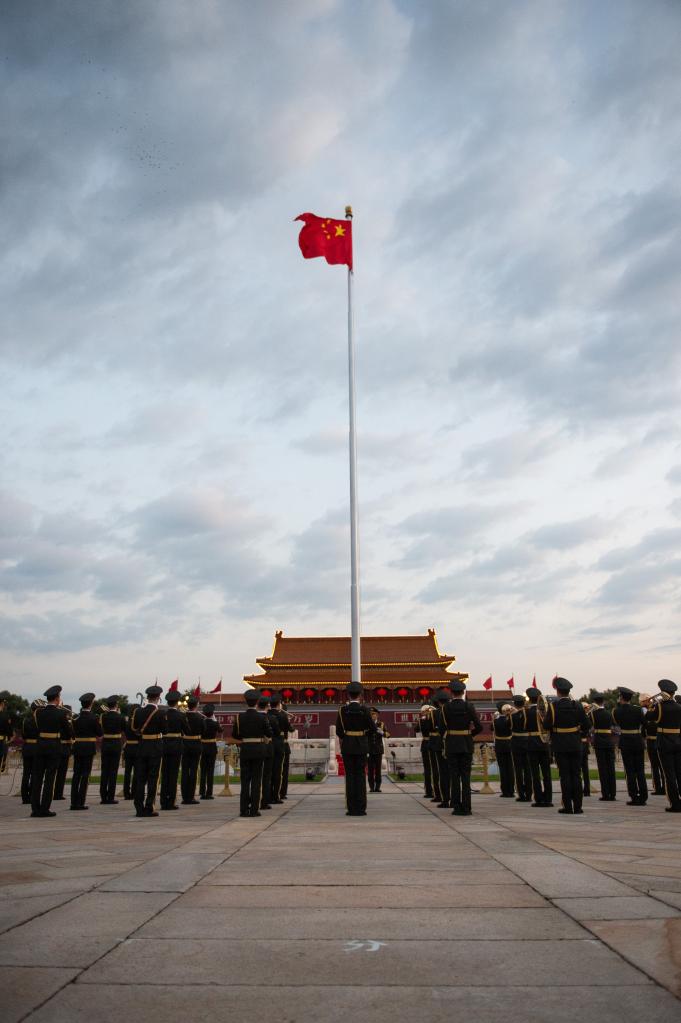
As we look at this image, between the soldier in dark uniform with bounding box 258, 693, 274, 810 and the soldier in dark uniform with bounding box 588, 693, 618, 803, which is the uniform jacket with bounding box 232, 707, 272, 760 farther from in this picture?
the soldier in dark uniform with bounding box 588, 693, 618, 803

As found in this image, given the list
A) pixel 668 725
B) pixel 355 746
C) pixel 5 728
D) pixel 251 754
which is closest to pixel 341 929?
pixel 251 754

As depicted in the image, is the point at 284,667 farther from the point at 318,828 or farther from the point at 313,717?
the point at 318,828

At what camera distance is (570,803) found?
1030cm

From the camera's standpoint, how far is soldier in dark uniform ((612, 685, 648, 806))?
1165 centimetres

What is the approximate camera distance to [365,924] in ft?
12.7

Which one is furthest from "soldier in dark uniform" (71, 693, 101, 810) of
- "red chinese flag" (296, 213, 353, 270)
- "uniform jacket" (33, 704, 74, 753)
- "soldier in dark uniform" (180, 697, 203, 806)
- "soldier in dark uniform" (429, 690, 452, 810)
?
"red chinese flag" (296, 213, 353, 270)

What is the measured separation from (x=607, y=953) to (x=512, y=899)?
1.22 metres

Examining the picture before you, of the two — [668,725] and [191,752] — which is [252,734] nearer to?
[191,752]

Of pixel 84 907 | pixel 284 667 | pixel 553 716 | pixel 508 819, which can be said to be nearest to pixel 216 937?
pixel 84 907

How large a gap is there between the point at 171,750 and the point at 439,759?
4.23m

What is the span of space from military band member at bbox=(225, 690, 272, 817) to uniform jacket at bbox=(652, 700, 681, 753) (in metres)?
5.54

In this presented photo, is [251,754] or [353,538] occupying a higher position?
[353,538]

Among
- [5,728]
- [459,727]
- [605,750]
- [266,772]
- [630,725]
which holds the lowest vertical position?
[266,772]

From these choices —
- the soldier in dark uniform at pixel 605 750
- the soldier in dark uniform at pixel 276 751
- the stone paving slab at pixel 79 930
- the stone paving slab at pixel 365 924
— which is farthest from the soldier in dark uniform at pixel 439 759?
the stone paving slab at pixel 79 930
